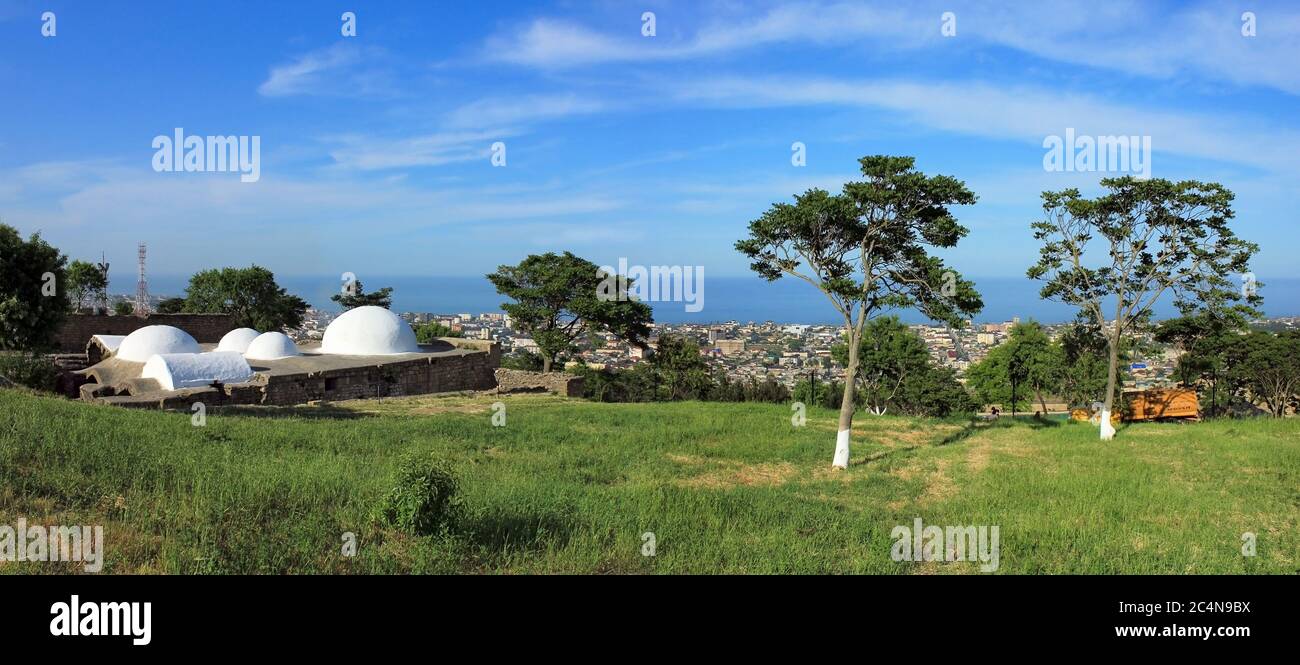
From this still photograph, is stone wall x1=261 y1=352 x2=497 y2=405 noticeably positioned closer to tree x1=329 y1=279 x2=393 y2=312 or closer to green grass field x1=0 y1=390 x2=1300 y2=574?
green grass field x1=0 y1=390 x2=1300 y2=574

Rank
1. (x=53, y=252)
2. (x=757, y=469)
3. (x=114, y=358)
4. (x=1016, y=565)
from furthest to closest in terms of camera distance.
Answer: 1. (x=114, y=358)
2. (x=53, y=252)
3. (x=757, y=469)
4. (x=1016, y=565)

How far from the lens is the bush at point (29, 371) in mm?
21688

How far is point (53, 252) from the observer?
65.1 feet

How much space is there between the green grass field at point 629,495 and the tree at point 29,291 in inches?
414

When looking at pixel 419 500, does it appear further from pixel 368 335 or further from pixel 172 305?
pixel 172 305

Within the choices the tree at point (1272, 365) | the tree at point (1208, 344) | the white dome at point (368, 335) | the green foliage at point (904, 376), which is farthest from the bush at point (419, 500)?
the tree at point (1272, 365)

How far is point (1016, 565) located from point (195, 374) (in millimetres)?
23346

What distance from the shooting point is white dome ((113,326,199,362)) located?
82.1 feet

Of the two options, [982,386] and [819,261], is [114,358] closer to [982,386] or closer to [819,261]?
[819,261]

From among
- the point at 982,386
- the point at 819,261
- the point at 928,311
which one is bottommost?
the point at 982,386

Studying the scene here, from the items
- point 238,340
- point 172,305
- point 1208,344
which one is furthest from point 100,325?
point 1208,344

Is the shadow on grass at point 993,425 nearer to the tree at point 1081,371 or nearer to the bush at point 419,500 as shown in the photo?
the tree at point 1081,371

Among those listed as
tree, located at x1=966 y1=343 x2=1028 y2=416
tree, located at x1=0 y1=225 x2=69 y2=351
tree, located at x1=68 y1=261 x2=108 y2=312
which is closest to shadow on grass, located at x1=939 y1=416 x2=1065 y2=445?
tree, located at x1=966 y1=343 x2=1028 y2=416
